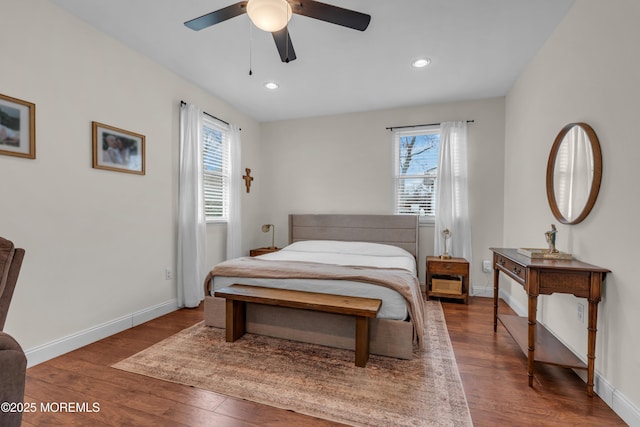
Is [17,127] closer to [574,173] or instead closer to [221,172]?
[221,172]

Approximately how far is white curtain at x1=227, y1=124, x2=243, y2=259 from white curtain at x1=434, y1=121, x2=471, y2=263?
2742 mm

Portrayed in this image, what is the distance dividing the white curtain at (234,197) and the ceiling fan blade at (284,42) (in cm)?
219

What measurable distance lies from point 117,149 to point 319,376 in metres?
2.56

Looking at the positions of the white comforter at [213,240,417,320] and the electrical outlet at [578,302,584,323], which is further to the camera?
the white comforter at [213,240,417,320]

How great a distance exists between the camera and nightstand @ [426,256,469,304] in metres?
3.56

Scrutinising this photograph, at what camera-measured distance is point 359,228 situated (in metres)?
4.21

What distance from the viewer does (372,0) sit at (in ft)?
6.75

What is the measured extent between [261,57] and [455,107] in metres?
2.65

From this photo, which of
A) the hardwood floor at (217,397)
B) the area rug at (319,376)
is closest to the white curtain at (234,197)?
the area rug at (319,376)

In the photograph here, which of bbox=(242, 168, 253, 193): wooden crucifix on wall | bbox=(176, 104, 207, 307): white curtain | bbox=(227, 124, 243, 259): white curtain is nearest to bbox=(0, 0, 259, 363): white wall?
bbox=(176, 104, 207, 307): white curtain

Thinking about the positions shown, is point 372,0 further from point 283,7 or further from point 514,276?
point 514,276

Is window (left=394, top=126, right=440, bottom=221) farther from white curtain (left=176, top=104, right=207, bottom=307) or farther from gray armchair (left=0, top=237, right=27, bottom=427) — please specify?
gray armchair (left=0, top=237, right=27, bottom=427)

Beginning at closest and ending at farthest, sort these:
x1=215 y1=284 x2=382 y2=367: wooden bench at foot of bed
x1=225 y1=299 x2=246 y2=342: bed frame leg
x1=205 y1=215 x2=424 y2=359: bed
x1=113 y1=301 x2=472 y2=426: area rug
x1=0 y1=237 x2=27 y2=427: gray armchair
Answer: x1=0 y1=237 x2=27 y2=427: gray armchair → x1=113 y1=301 x2=472 y2=426: area rug → x1=215 y1=284 x2=382 y2=367: wooden bench at foot of bed → x1=205 y1=215 x2=424 y2=359: bed → x1=225 y1=299 x2=246 y2=342: bed frame leg

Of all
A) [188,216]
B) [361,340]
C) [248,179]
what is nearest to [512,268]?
[361,340]
